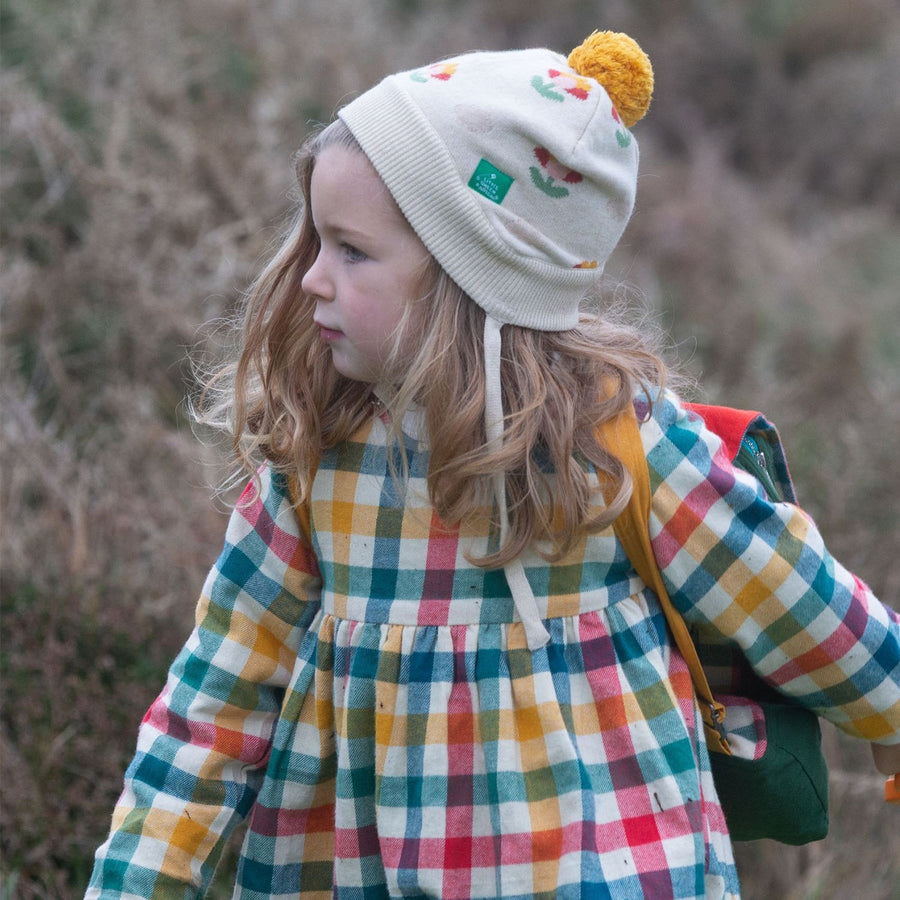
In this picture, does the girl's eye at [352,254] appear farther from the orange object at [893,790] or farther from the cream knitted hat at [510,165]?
the orange object at [893,790]

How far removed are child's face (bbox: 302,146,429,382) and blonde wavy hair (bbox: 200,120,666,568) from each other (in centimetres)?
2

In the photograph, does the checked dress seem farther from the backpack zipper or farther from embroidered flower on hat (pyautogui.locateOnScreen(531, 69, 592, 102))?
embroidered flower on hat (pyautogui.locateOnScreen(531, 69, 592, 102))

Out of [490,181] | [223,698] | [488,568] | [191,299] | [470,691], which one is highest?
[490,181]

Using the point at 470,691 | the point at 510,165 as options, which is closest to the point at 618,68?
the point at 510,165

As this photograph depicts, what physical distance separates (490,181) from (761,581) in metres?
0.63

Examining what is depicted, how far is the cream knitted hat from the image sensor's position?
135cm

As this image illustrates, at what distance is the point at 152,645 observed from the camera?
8.66 ft

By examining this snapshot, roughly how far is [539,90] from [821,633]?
31.6 inches

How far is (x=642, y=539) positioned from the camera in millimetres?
1411

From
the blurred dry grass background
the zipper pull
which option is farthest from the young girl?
the blurred dry grass background

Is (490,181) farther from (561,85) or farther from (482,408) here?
(482,408)

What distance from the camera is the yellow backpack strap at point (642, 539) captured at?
1396 mm

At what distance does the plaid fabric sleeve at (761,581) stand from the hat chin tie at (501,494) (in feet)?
0.60

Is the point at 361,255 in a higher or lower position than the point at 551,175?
lower
